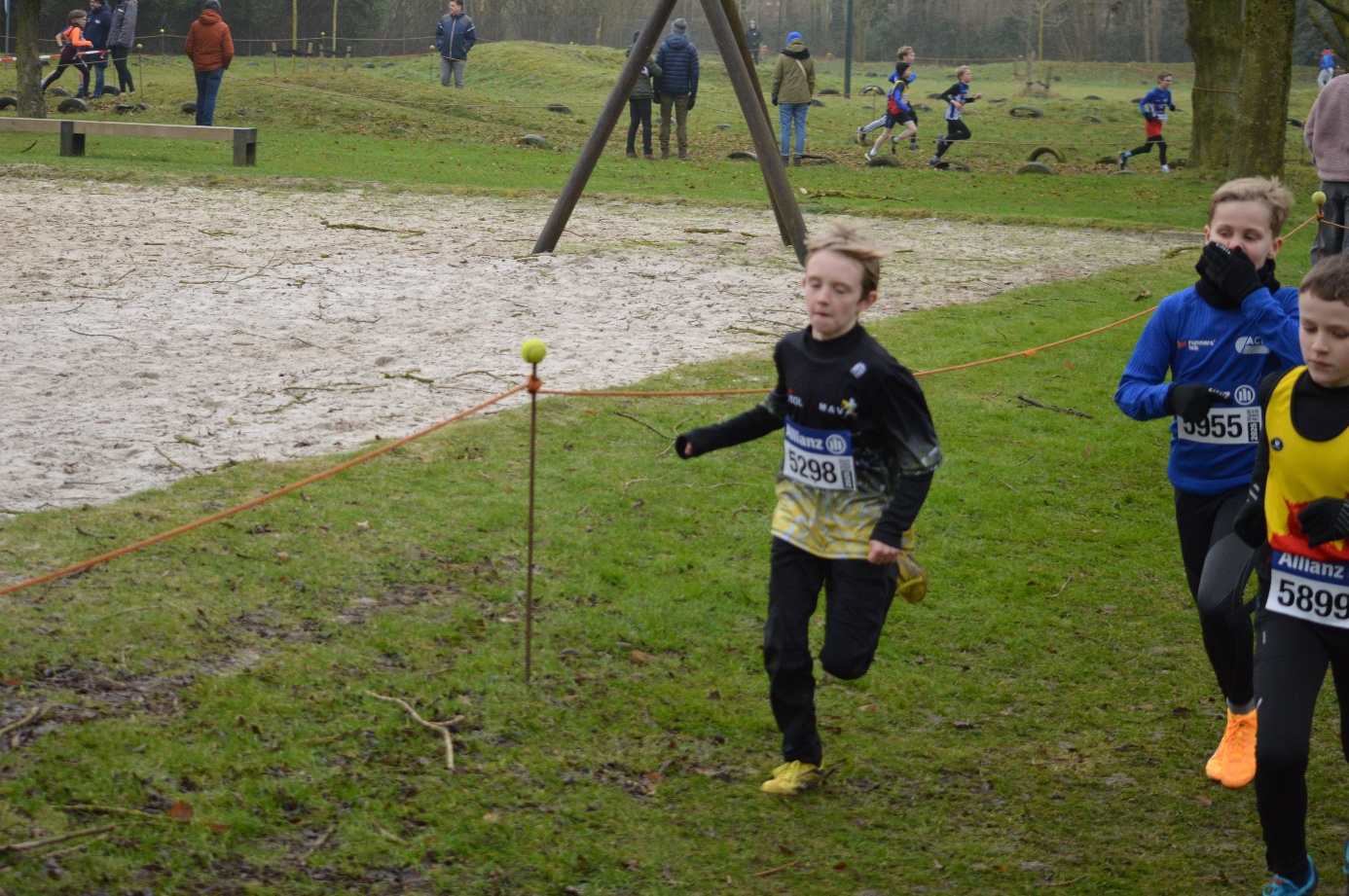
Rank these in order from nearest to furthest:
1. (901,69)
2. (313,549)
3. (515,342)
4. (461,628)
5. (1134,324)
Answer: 1. (461,628)
2. (313,549)
3. (515,342)
4. (1134,324)
5. (901,69)

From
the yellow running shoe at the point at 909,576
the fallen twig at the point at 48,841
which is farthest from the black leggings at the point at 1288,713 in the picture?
the fallen twig at the point at 48,841

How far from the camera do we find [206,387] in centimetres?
871

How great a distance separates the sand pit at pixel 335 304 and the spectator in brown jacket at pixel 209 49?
615 centimetres

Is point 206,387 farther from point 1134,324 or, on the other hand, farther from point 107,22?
point 107,22

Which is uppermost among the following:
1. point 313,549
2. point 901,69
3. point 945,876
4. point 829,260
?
point 901,69

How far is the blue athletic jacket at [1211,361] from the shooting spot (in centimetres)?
450

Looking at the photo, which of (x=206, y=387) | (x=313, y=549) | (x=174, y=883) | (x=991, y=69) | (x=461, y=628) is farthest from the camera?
(x=991, y=69)

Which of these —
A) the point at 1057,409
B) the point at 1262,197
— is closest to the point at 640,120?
the point at 1057,409

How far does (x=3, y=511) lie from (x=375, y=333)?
443 centimetres

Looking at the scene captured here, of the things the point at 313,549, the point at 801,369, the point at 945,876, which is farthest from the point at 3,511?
the point at 945,876

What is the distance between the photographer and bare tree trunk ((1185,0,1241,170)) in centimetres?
2416

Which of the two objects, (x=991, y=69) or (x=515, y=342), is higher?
(x=991, y=69)

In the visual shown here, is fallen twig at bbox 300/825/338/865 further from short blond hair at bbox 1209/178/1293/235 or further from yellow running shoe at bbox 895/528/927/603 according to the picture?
short blond hair at bbox 1209/178/1293/235

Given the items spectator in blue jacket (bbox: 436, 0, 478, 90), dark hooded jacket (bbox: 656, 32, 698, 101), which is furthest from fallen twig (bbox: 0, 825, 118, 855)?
spectator in blue jacket (bbox: 436, 0, 478, 90)
